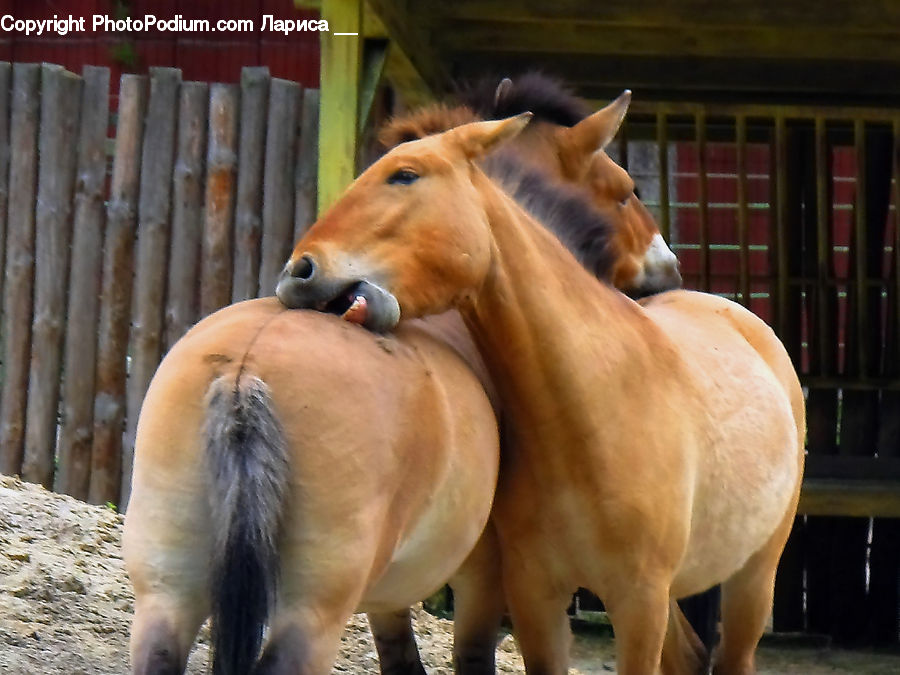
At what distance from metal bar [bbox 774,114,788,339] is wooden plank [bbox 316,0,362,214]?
285 centimetres

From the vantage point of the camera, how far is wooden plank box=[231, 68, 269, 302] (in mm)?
5926

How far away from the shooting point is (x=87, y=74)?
Answer: 611 centimetres

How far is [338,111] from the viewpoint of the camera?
5.13 meters

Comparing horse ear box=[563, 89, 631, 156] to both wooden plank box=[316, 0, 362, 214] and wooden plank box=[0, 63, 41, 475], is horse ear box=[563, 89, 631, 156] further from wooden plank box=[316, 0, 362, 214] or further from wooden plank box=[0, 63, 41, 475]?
wooden plank box=[0, 63, 41, 475]

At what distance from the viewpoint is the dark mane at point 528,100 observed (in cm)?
400

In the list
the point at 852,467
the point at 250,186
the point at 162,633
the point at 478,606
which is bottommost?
the point at 852,467

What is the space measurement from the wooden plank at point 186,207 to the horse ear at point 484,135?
3.02 m

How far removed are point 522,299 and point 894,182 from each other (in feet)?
15.6

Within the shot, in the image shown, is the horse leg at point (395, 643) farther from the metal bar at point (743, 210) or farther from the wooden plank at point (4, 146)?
the metal bar at point (743, 210)

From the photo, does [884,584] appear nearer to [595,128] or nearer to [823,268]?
[823,268]

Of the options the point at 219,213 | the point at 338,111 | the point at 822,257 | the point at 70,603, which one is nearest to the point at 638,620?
the point at 70,603

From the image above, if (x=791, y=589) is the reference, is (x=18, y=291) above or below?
above

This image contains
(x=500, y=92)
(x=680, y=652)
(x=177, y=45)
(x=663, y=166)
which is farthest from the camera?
(x=177, y=45)

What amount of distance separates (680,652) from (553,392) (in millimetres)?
1807
